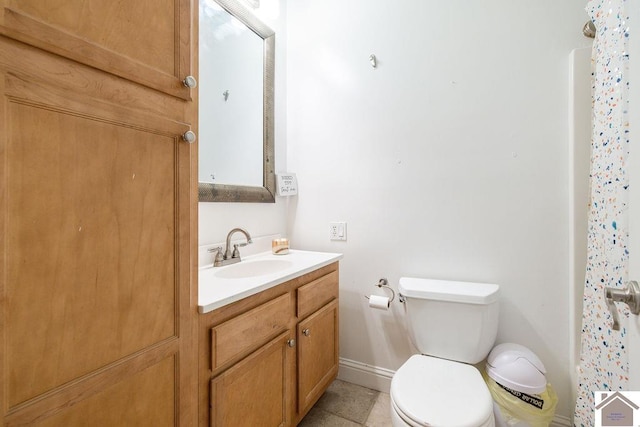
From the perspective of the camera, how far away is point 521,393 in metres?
1.17

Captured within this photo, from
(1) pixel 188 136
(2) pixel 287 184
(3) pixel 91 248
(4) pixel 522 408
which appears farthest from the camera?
(2) pixel 287 184

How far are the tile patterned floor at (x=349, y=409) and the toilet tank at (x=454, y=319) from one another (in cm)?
48

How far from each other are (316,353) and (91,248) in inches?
44.9

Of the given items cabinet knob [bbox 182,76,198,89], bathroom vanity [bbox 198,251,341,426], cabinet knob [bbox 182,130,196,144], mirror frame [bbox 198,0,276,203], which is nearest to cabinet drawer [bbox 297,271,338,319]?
bathroom vanity [bbox 198,251,341,426]

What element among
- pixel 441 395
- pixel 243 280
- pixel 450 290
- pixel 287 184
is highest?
pixel 287 184

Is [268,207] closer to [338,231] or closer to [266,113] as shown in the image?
[338,231]

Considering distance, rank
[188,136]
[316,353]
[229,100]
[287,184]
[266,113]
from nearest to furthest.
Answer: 1. [188,136]
2. [316,353]
3. [229,100]
4. [266,113]
5. [287,184]

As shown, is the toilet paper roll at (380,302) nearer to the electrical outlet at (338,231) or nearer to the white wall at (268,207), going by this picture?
the electrical outlet at (338,231)

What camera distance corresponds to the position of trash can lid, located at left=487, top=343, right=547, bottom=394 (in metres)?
1.16

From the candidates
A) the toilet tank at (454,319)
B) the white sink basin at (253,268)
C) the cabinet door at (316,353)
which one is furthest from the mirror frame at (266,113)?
the toilet tank at (454,319)

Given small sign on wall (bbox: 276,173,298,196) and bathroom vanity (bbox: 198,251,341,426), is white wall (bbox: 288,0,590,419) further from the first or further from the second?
bathroom vanity (bbox: 198,251,341,426)

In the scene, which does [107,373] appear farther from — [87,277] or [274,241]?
[274,241]

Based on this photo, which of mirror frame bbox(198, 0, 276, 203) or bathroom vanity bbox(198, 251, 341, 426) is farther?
mirror frame bbox(198, 0, 276, 203)

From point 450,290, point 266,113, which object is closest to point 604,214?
point 450,290
